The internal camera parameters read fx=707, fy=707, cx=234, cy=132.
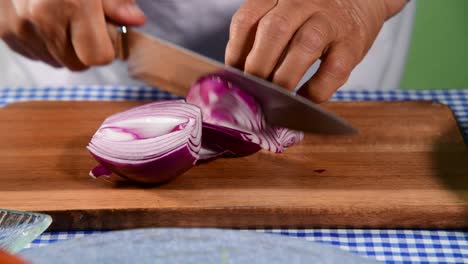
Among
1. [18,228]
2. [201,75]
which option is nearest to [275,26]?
[201,75]

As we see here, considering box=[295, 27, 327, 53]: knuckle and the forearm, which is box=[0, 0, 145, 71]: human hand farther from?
the forearm

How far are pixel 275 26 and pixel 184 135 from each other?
9.0 inches

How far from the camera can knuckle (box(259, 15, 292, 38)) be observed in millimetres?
1122

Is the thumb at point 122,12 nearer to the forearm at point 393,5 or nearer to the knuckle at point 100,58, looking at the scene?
the knuckle at point 100,58

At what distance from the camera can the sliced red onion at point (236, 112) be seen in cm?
116

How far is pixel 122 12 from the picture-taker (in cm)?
121

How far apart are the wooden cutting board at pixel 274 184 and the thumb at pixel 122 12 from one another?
207mm

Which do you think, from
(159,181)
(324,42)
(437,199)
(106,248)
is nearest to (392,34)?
(324,42)

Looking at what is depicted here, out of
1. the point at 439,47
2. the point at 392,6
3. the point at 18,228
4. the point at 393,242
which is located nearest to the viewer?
the point at 18,228

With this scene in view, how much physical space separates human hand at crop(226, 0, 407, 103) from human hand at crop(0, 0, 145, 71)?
0.20 metres

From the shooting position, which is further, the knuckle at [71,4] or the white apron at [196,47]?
the white apron at [196,47]

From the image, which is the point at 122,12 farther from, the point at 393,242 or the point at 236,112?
the point at 393,242

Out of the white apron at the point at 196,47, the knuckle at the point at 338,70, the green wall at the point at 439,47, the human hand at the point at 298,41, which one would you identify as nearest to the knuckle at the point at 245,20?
the human hand at the point at 298,41

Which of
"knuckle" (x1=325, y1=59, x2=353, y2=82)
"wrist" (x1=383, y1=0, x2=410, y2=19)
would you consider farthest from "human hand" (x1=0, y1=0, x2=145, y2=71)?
"wrist" (x1=383, y1=0, x2=410, y2=19)
